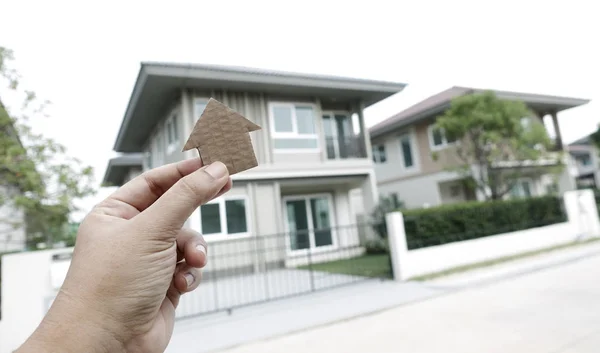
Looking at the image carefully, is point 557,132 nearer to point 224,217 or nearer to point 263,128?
point 263,128

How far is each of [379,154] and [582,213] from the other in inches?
387

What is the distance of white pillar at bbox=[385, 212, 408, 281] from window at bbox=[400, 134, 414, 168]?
11024 millimetres

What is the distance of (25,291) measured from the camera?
4824 mm

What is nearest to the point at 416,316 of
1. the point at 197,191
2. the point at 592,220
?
the point at 197,191

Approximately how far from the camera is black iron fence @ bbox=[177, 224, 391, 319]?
7.06m

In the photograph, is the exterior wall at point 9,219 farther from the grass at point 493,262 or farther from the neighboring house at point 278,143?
the grass at point 493,262

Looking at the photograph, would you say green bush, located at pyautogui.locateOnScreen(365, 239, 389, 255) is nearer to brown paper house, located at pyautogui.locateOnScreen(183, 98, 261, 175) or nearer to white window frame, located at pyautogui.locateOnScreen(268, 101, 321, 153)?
white window frame, located at pyautogui.locateOnScreen(268, 101, 321, 153)

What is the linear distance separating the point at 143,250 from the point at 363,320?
443cm

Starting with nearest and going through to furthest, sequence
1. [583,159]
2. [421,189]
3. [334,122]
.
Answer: [334,122], [421,189], [583,159]

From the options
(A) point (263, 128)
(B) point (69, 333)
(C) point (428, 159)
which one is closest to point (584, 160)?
(C) point (428, 159)

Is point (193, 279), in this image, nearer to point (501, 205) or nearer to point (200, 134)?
point (200, 134)

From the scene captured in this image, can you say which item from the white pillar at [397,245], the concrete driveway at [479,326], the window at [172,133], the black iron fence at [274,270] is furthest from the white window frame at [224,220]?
the concrete driveway at [479,326]

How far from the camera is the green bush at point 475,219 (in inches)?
336

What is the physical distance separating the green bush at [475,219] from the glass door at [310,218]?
176 inches
